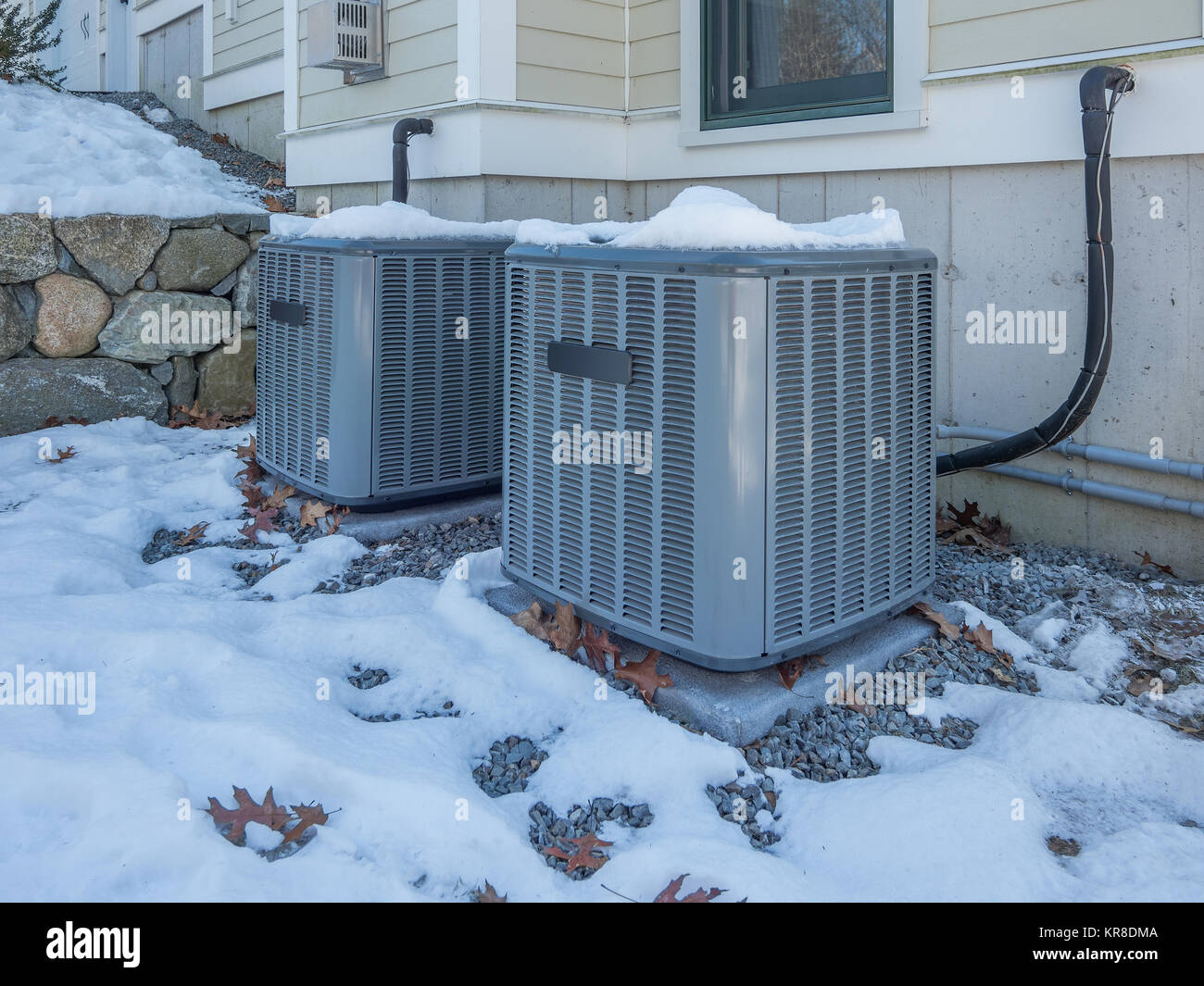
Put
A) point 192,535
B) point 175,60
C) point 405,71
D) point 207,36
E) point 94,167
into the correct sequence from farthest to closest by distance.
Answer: point 175,60 → point 207,36 → point 94,167 → point 405,71 → point 192,535

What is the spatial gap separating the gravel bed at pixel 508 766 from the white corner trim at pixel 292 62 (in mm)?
4784

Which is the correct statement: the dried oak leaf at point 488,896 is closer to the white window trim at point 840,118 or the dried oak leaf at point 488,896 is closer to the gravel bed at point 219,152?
the white window trim at point 840,118

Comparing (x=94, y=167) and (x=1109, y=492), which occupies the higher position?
(x=94, y=167)

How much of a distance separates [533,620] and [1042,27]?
2.57 meters

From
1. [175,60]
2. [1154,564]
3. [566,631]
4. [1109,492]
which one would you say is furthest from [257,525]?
[175,60]

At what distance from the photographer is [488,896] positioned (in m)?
1.82

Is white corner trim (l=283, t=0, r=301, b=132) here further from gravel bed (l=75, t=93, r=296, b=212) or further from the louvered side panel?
the louvered side panel

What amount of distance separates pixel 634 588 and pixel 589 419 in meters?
0.45

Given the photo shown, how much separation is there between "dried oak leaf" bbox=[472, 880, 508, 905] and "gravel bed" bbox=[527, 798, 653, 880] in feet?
0.51

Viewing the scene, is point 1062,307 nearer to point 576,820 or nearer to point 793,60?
point 793,60

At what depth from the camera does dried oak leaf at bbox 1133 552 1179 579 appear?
3.30m

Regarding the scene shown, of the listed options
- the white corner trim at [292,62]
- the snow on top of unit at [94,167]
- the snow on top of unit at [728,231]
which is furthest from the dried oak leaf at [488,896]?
the white corner trim at [292,62]
